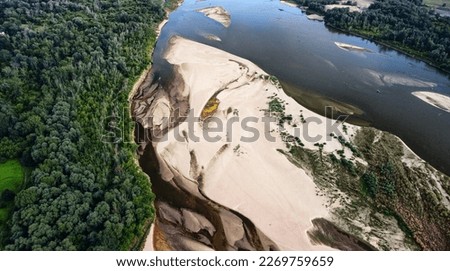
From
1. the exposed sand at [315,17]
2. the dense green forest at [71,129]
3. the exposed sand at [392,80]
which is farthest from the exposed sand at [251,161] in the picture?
the exposed sand at [315,17]

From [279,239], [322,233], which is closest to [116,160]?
[279,239]

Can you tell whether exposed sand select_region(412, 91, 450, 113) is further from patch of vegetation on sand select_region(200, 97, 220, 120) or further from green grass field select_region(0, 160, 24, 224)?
green grass field select_region(0, 160, 24, 224)

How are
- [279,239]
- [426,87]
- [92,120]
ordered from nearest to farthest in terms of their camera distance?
[279,239], [92,120], [426,87]

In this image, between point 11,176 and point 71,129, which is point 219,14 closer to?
point 71,129

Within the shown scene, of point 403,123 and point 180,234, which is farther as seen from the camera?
point 403,123

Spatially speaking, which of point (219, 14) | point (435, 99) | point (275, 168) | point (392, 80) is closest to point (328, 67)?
point (392, 80)

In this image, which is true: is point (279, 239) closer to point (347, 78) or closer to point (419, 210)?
point (419, 210)

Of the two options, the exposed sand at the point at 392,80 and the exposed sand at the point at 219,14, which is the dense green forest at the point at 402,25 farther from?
the exposed sand at the point at 219,14

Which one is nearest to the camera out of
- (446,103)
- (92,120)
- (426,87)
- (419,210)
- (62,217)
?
(62,217)
